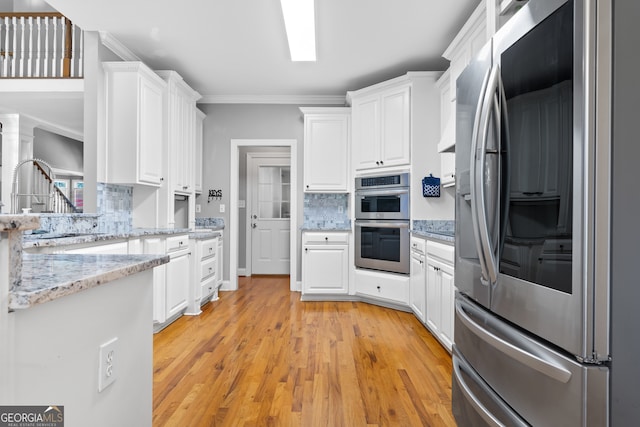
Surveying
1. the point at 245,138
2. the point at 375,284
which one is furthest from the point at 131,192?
the point at 375,284

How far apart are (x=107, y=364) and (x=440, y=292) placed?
2.45 metres

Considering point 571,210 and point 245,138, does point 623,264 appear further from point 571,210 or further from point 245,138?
point 245,138

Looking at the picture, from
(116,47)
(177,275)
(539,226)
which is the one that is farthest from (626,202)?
(116,47)

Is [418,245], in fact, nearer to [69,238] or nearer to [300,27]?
[300,27]

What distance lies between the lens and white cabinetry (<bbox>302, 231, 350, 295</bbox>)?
4.39 meters

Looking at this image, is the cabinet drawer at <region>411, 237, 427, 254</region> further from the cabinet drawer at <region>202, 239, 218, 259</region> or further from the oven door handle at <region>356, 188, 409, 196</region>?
the cabinet drawer at <region>202, 239, 218, 259</region>

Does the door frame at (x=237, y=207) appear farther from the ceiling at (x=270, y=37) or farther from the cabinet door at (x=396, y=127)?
the cabinet door at (x=396, y=127)

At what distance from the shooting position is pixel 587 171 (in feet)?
2.60

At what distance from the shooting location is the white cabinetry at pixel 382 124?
396 cm

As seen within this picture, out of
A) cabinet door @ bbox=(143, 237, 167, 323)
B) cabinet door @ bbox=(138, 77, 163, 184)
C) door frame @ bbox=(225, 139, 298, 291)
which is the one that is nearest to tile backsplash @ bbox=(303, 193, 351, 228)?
door frame @ bbox=(225, 139, 298, 291)

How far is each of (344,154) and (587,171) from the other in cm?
389

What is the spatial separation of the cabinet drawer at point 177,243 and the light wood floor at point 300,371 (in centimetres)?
74

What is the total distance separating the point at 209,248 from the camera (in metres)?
4.25

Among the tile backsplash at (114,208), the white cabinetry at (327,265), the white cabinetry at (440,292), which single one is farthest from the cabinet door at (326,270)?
the tile backsplash at (114,208)
